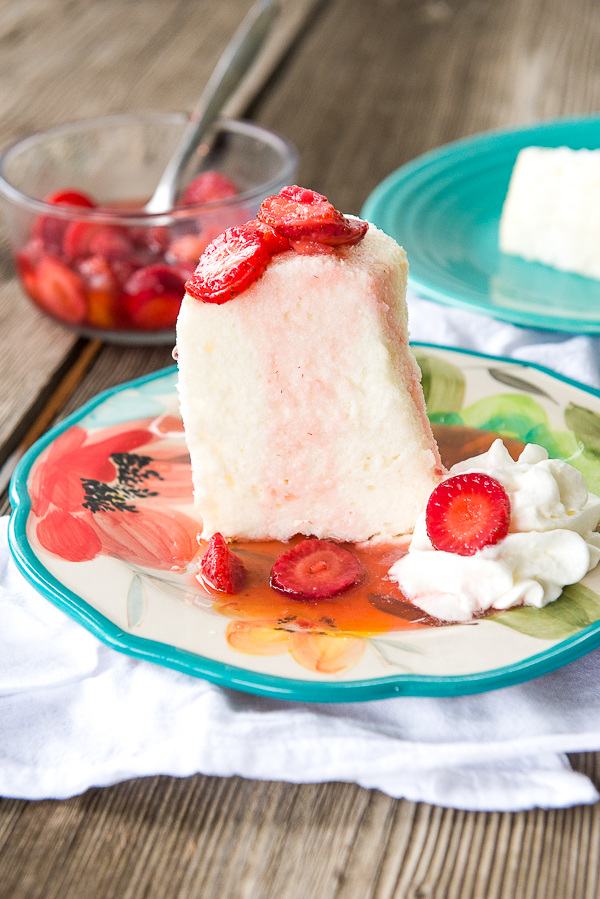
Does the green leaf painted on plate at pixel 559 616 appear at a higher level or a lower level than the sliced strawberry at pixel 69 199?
lower

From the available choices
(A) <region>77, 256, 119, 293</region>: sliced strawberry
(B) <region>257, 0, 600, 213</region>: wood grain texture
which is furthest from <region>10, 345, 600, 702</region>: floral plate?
(B) <region>257, 0, 600, 213</region>: wood grain texture

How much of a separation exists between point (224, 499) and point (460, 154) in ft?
4.75

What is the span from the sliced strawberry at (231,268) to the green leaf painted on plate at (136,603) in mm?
393

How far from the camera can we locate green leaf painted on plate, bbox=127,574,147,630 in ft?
3.42

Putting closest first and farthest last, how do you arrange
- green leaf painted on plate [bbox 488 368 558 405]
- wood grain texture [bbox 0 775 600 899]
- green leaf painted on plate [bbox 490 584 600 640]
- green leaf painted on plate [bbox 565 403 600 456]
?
1. wood grain texture [bbox 0 775 600 899]
2. green leaf painted on plate [bbox 490 584 600 640]
3. green leaf painted on plate [bbox 565 403 600 456]
4. green leaf painted on plate [bbox 488 368 558 405]

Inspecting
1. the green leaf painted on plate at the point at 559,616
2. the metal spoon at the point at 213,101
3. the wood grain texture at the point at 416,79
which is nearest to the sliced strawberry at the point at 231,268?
the green leaf painted on plate at the point at 559,616

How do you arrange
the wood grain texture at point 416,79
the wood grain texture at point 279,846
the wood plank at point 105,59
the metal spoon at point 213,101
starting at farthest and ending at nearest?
the wood plank at point 105,59 → the wood grain texture at point 416,79 → the metal spoon at point 213,101 → the wood grain texture at point 279,846

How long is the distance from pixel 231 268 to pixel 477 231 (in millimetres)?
1179

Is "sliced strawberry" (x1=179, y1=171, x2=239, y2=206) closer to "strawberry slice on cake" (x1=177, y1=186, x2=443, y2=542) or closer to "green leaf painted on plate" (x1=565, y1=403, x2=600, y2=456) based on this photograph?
"strawberry slice on cake" (x1=177, y1=186, x2=443, y2=542)

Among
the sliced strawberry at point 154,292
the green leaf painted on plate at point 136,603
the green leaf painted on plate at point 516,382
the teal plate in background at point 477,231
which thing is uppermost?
the green leaf painted on plate at point 136,603

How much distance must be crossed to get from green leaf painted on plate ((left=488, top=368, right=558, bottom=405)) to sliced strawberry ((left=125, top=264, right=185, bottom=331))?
2.25 ft

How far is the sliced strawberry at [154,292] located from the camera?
5.99ft

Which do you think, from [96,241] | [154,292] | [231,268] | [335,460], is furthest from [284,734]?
[96,241]

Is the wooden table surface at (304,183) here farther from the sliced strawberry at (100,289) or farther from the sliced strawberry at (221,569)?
the sliced strawberry at (221,569)
